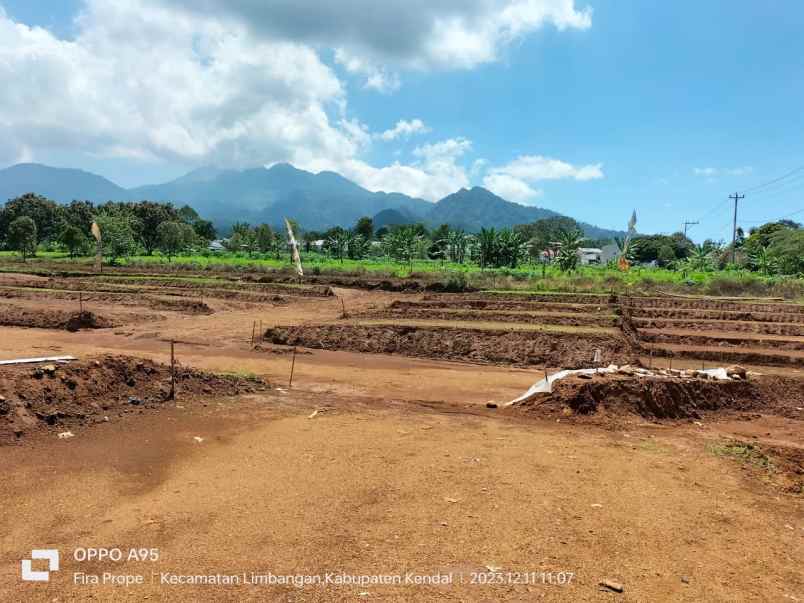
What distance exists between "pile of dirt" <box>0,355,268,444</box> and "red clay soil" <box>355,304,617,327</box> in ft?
48.7

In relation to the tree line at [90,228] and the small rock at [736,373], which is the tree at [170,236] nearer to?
the tree line at [90,228]

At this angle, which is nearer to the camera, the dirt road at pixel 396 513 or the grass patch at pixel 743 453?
the dirt road at pixel 396 513

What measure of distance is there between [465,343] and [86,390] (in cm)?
1374

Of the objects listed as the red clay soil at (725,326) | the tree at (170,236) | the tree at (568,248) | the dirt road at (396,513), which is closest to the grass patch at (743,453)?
the dirt road at (396,513)

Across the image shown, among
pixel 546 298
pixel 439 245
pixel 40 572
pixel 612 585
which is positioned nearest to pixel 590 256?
pixel 439 245

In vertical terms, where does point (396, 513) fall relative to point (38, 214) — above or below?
below

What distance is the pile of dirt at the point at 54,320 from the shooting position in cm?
2422

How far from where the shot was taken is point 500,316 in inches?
1000

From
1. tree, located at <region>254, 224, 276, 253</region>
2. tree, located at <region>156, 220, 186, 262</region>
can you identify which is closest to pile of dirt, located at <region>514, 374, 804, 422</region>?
tree, located at <region>156, 220, 186, 262</region>

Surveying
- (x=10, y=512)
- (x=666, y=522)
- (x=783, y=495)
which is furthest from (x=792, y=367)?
(x=10, y=512)

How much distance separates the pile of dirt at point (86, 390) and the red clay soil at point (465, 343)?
9273 millimetres

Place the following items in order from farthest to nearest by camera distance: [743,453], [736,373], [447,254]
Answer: [447,254] < [736,373] < [743,453]

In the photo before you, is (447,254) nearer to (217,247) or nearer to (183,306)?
(217,247)

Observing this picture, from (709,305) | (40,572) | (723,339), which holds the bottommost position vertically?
(40,572)
